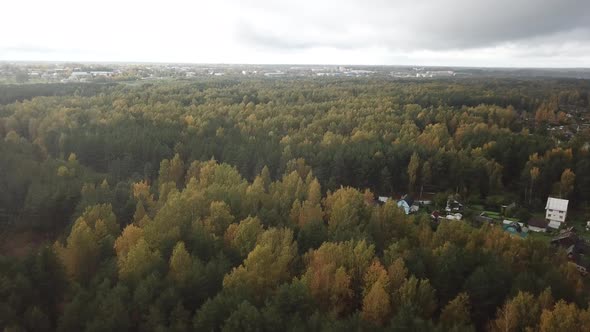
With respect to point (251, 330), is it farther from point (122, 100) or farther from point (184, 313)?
point (122, 100)

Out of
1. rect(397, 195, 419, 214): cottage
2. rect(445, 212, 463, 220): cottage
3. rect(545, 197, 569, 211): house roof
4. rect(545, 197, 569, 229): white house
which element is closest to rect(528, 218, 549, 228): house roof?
rect(545, 197, 569, 229): white house

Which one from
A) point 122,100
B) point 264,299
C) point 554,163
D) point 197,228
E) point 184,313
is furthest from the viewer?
point 122,100

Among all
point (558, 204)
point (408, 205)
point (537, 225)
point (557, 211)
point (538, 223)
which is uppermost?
point (558, 204)

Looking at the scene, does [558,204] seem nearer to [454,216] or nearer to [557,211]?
[557,211]

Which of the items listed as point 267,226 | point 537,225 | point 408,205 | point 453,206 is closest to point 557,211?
point 537,225

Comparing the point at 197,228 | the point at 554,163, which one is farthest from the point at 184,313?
the point at 554,163

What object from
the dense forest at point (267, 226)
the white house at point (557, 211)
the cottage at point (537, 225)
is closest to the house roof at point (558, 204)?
the white house at point (557, 211)

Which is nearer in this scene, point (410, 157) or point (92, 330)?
point (92, 330)

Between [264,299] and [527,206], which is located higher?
[264,299]

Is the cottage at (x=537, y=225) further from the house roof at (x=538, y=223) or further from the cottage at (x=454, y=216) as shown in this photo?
the cottage at (x=454, y=216)
